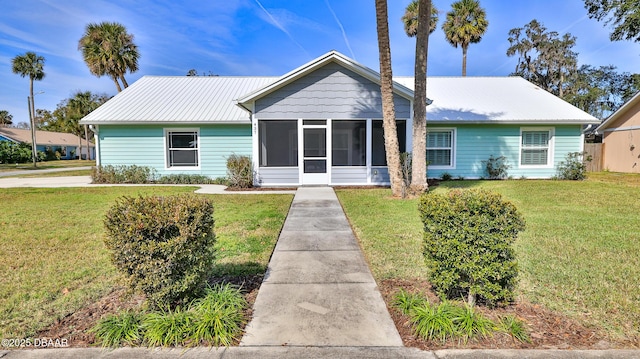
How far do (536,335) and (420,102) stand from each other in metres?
8.25

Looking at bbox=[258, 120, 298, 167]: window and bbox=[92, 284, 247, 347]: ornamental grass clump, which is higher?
bbox=[258, 120, 298, 167]: window

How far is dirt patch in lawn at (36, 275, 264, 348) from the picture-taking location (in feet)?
9.17

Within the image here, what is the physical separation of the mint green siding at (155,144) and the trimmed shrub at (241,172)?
1607mm

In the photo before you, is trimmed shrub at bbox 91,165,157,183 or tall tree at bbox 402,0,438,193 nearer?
tall tree at bbox 402,0,438,193

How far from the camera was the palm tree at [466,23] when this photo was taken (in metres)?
23.7

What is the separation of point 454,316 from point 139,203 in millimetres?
3065

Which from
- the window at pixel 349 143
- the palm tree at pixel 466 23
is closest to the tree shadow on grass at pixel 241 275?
the window at pixel 349 143

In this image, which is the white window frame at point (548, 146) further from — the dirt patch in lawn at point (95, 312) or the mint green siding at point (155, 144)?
the dirt patch in lawn at point (95, 312)

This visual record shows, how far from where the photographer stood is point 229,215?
7691mm

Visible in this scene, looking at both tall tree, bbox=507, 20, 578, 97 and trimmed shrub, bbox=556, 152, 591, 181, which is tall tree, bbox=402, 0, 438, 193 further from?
tall tree, bbox=507, 20, 578, 97

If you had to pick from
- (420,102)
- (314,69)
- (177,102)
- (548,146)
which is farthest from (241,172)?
(548,146)

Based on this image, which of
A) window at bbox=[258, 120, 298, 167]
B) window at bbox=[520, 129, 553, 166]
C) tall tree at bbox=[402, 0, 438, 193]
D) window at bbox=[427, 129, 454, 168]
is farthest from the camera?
window at bbox=[520, 129, 553, 166]

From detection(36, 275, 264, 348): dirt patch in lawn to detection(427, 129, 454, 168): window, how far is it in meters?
12.4

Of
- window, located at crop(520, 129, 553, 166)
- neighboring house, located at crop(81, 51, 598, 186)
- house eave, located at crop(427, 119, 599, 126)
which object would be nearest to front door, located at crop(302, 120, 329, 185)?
neighboring house, located at crop(81, 51, 598, 186)
